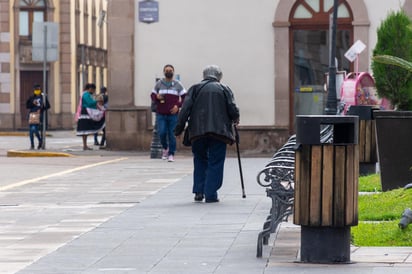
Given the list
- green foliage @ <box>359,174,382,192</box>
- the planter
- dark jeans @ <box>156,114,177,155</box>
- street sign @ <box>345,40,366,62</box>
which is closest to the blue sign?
street sign @ <box>345,40,366,62</box>

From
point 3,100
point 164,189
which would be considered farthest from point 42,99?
point 3,100

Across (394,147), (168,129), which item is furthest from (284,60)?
(394,147)

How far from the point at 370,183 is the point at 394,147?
2127 millimetres

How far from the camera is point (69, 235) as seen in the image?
12.0 meters

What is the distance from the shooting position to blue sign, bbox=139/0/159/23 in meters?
29.6

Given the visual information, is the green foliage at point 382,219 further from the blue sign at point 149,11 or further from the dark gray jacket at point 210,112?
the blue sign at point 149,11

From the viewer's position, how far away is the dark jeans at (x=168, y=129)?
25312mm

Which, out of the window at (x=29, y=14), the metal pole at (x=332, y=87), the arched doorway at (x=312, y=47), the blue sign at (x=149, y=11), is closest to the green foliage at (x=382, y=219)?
the metal pole at (x=332, y=87)

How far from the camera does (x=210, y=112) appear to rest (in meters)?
15.8

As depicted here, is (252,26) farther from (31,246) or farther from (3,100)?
(3,100)

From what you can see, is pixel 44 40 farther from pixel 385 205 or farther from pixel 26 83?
pixel 26 83

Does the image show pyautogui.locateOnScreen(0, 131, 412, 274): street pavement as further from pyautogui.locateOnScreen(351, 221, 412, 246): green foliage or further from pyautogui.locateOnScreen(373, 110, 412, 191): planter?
pyautogui.locateOnScreen(373, 110, 412, 191): planter

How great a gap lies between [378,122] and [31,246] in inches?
188

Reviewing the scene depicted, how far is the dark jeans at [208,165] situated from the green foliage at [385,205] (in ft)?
6.14
